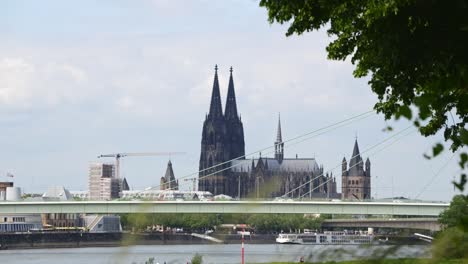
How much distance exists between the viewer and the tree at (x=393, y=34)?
538 inches

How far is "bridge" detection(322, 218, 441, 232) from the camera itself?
87.0 m

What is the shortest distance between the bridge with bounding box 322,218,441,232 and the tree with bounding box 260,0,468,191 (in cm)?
5142

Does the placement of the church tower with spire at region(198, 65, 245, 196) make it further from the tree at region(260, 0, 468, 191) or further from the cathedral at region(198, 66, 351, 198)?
the tree at region(260, 0, 468, 191)

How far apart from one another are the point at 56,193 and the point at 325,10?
558 feet

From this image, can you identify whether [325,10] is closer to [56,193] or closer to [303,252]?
[303,252]

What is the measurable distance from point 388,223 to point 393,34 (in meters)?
86.8

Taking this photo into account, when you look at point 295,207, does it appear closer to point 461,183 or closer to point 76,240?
point 76,240

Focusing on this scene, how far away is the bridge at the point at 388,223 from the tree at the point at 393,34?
51.4 m

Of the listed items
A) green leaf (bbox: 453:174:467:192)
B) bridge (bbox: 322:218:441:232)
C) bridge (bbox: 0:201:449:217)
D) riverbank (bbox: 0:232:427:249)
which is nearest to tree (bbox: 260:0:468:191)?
green leaf (bbox: 453:174:467:192)

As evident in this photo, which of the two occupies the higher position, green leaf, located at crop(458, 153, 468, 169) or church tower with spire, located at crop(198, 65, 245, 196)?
church tower with spire, located at crop(198, 65, 245, 196)

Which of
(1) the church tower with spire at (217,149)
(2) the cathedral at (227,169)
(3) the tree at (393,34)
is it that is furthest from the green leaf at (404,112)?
(1) the church tower with spire at (217,149)

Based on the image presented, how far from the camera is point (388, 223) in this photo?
9975cm

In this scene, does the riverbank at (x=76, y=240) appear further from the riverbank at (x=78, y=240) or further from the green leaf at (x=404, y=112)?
the green leaf at (x=404, y=112)

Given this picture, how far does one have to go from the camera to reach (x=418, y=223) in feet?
301
